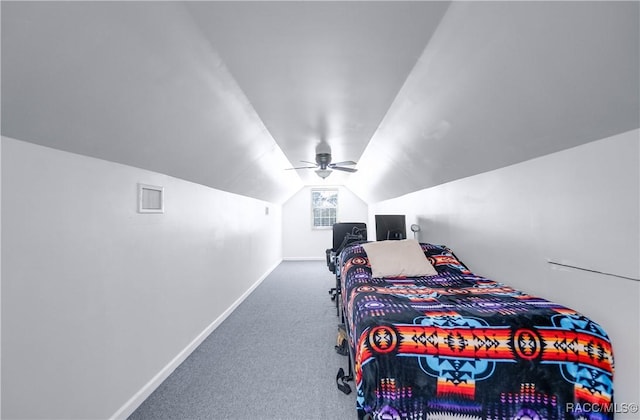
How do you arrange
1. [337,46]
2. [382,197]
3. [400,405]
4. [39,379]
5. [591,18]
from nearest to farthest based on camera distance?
[591,18], [39,379], [400,405], [337,46], [382,197]

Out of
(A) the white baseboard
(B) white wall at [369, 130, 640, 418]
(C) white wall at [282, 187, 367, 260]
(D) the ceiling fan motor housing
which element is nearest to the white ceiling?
(B) white wall at [369, 130, 640, 418]

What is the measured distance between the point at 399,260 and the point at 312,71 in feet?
5.91

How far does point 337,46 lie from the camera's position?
143cm

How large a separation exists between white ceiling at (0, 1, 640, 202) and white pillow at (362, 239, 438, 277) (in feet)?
3.39

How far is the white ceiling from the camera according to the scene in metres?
0.98

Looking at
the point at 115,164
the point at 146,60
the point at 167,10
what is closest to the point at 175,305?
the point at 115,164

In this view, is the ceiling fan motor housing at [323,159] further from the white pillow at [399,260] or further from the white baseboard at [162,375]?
the white baseboard at [162,375]

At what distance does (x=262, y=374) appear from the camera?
2059mm

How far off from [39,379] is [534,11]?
108 inches

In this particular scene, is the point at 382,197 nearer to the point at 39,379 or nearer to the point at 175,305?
the point at 175,305

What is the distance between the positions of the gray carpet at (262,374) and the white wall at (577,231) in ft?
5.16

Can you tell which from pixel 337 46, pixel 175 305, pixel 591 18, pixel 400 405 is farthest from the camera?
pixel 175 305

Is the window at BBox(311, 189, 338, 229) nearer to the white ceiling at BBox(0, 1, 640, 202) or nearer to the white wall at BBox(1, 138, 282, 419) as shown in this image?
the white wall at BBox(1, 138, 282, 419)

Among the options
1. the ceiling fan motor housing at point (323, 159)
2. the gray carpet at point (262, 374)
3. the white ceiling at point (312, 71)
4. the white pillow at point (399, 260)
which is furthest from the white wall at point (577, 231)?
the ceiling fan motor housing at point (323, 159)
